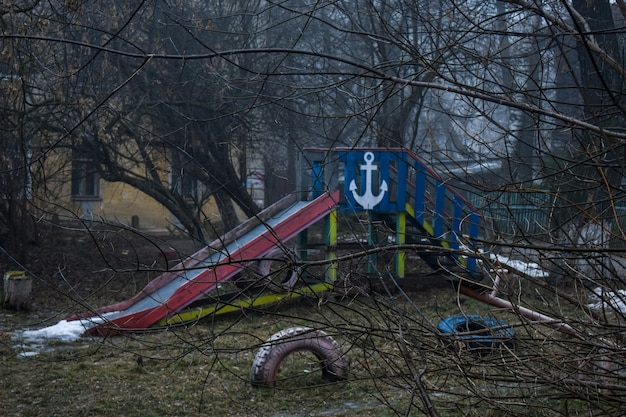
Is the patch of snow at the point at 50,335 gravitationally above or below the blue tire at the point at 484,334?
below

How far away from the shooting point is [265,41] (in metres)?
15.1

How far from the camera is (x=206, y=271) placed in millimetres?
8242

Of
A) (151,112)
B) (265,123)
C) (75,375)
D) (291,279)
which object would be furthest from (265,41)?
(75,375)

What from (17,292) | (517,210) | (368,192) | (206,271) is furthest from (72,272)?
(517,210)

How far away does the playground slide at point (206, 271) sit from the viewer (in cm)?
869

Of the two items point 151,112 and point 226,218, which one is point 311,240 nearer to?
point 226,218

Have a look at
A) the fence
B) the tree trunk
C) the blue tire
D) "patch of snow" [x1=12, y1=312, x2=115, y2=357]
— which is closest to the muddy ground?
the tree trunk

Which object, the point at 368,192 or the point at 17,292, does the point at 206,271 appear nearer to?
the point at 368,192

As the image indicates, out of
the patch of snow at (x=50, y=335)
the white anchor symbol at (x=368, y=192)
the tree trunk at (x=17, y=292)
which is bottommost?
the patch of snow at (x=50, y=335)

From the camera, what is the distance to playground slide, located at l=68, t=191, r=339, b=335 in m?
8.69

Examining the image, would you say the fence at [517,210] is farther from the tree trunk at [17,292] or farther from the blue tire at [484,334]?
the tree trunk at [17,292]

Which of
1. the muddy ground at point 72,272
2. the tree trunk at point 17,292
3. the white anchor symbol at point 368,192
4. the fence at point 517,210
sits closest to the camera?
the fence at point 517,210

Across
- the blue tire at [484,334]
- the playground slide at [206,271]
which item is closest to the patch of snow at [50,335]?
the playground slide at [206,271]

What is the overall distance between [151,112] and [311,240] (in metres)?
5.40
